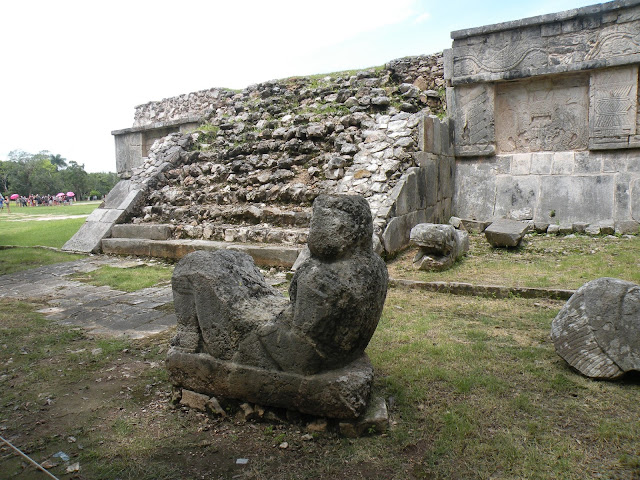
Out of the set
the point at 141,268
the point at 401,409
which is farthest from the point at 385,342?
the point at 141,268

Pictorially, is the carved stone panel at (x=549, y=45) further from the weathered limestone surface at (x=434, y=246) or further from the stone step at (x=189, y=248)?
the stone step at (x=189, y=248)

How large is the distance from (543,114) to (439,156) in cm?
231

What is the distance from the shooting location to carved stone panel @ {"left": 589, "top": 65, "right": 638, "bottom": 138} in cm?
813

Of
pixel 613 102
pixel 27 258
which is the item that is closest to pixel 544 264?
pixel 613 102

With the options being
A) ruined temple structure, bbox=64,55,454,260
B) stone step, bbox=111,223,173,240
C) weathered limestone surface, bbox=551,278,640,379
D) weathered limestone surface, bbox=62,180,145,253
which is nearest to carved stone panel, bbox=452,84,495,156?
ruined temple structure, bbox=64,55,454,260

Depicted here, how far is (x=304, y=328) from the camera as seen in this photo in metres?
2.73

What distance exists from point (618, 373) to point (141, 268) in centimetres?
685

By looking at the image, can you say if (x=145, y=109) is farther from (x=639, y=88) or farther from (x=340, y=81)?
(x=639, y=88)

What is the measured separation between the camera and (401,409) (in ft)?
9.44

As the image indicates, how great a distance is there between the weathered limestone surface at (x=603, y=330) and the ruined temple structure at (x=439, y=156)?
358cm

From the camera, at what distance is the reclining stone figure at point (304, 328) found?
8.82ft

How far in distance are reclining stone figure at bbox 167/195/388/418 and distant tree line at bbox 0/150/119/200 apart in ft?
151

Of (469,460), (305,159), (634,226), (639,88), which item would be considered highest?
(639,88)

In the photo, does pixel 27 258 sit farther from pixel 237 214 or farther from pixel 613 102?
pixel 613 102
